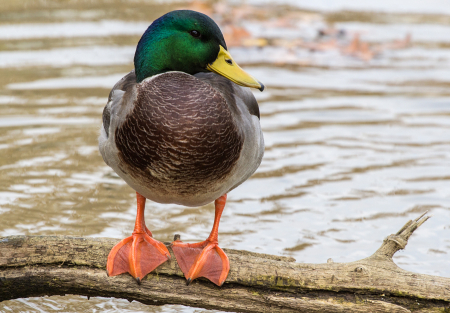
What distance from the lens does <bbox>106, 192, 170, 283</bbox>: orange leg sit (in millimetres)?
3225

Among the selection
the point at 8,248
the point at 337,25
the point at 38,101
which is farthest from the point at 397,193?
the point at 337,25

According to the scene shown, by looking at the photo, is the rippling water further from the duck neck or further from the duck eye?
the duck eye

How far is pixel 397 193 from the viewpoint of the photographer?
546 centimetres

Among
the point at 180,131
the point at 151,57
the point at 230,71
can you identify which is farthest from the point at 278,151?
the point at 180,131

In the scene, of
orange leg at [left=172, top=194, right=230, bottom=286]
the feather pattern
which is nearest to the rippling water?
orange leg at [left=172, top=194, right=230, bottom=286]

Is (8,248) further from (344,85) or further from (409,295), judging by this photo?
(344,85)

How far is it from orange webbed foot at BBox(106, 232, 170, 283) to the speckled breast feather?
38 centimetres

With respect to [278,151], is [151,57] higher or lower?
higher

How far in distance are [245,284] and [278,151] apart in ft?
10.4

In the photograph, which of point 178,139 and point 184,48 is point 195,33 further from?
point 178,139

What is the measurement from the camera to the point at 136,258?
3268 mm

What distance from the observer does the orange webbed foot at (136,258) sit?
322 cm

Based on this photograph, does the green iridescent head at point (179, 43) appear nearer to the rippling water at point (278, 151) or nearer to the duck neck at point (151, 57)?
the duck neck at point (151, 57)

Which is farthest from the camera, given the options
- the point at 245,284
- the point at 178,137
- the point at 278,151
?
the point at 278,151
